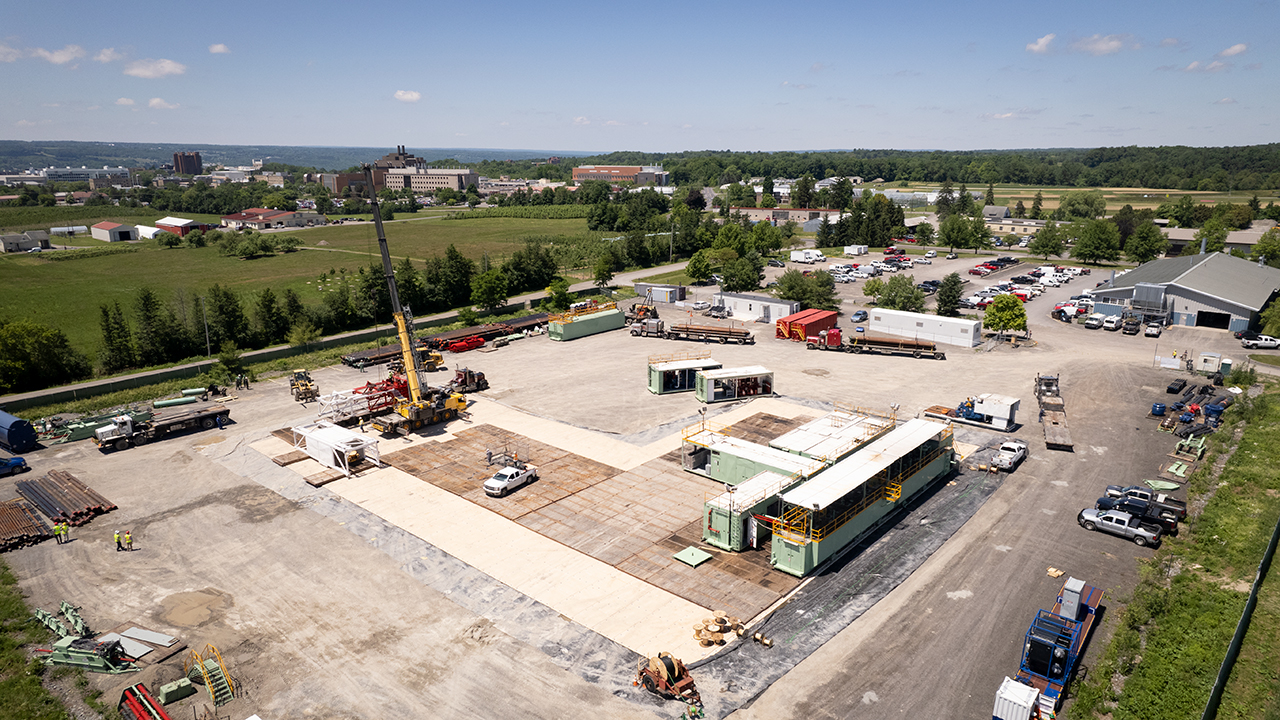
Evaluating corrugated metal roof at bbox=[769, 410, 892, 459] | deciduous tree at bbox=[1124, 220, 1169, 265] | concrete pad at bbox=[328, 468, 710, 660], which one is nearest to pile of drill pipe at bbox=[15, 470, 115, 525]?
concrete pad at bbox=[328, 468, 710, 660]

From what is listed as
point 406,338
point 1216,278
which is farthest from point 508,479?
point 1216,278

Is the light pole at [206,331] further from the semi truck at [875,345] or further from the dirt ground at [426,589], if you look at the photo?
the semi truck at [875,345]

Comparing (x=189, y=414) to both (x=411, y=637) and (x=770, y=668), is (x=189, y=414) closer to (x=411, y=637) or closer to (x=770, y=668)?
(x=411, y=637)

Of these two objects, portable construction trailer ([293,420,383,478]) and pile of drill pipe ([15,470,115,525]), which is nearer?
pile of drill pipe ([15,470,115,525])

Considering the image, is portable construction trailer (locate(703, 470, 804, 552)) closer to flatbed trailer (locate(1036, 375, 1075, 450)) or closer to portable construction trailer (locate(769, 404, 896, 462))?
portable construction trailer (locate(769, 404, 896, 462))

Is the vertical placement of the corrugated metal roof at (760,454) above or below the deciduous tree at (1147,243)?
below

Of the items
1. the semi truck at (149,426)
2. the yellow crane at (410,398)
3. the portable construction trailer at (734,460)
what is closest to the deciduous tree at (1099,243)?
the portable construction trailer at (734,460)
